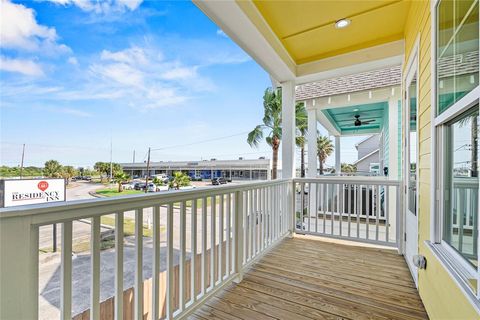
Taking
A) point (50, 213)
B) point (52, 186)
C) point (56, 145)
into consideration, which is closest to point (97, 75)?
point (56, 145)

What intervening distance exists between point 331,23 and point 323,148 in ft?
49.9

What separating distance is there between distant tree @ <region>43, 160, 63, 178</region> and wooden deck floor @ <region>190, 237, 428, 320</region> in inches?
52.3

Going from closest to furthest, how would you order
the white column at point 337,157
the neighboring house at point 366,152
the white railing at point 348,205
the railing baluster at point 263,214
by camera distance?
the railing baluster at point 263,214
the white railing at point 348,205
the white column at point 337,157
the neighboring house at point 366,152

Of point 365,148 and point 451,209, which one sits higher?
point 365,148

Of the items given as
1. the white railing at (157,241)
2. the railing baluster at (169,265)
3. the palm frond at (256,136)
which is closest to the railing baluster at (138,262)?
the white railing at (157,241)

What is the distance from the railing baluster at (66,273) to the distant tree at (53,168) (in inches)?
23.9

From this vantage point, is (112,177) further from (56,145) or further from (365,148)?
(365,148)

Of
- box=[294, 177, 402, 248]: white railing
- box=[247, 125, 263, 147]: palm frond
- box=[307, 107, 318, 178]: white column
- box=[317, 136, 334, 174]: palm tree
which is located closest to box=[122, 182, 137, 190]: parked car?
box=[294, 177, 402, 248]: white railing

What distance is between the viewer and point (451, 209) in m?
1.33

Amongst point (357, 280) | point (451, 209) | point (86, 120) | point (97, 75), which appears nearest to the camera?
point (451, 209)

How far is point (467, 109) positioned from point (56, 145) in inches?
111

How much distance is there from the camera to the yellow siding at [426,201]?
129cm

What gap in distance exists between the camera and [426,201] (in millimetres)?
1722

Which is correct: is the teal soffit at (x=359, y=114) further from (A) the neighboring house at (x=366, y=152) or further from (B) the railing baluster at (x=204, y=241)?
(A) the neighboring house at (x=366, y=152)
